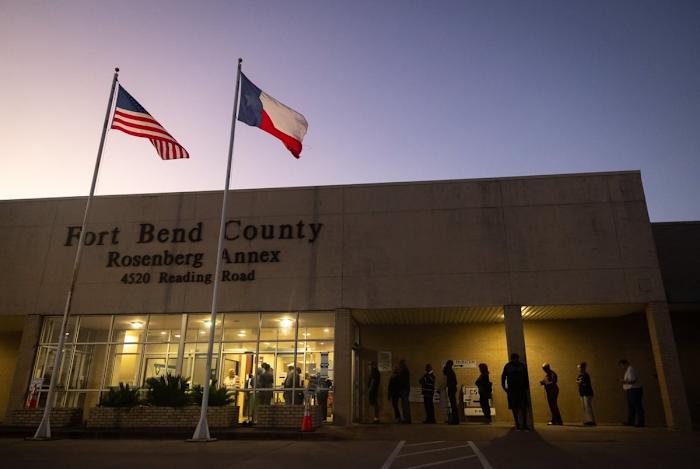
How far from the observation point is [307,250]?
58.6 feet

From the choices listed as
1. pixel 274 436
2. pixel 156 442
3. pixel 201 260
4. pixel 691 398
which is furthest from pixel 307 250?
pixel 691 398

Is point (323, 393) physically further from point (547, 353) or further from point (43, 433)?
point (547, 353)

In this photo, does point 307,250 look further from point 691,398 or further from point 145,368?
point 691,398

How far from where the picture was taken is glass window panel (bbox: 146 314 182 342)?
1845 cm

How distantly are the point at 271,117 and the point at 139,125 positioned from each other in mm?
3805

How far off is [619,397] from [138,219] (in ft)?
59.7

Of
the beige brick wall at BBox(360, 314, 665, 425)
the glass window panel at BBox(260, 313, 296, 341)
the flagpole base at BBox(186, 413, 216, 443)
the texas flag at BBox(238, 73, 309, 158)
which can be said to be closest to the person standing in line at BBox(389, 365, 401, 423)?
the beige brick wall at BBox(360, 314, 665, 425)

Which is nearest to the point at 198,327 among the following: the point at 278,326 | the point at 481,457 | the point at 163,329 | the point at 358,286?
the point at 163,329

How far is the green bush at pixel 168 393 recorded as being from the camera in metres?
14.9

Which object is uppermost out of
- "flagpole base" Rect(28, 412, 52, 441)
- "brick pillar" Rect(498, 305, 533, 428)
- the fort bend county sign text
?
the fort bend county sign text

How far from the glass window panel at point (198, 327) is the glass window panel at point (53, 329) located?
4252 mm

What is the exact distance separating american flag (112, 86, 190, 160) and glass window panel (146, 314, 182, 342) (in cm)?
608

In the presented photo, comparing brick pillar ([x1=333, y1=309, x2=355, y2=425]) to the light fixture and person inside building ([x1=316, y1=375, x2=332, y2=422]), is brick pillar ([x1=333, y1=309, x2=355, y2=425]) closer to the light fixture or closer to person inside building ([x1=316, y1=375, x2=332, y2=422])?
person inside building ([x1=316, y1=375, x2=332, y2=422])

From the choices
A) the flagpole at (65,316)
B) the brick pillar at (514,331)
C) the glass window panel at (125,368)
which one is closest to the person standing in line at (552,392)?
the brick pillar at (514,331)
